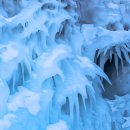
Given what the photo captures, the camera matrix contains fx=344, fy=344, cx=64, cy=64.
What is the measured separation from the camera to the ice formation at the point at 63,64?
2.93 metres

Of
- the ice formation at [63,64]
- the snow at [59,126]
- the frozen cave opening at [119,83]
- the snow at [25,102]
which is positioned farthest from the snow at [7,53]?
the frozen cave opening at [119,83]

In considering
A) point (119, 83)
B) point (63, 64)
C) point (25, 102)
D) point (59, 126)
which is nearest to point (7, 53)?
point (25, 102)

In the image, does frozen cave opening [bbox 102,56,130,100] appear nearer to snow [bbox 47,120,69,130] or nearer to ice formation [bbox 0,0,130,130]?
ice formation [bbox 0,0,130,130]

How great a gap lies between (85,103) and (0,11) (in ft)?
4.14

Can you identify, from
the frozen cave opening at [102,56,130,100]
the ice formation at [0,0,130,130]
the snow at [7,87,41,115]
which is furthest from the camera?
the frozen cave opening at [102,56,130,100]

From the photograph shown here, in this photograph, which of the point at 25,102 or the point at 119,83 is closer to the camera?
the point at 25,102

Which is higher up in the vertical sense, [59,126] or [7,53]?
→ [7,53]

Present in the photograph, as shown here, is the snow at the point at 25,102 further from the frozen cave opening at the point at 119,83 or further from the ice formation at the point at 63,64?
the frozen cave opening at the point at 119,83

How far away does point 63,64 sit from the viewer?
3.38 m

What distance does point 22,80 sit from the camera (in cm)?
315

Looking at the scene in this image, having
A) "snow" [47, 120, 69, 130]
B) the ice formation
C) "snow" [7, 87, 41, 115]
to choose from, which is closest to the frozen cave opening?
the ice formation

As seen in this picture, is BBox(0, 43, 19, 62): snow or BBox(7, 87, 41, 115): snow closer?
BBox(7, 87, 41, 115): snow

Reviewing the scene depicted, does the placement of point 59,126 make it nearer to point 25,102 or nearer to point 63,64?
point 25,102

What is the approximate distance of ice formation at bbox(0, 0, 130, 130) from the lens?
2932 millimetres
